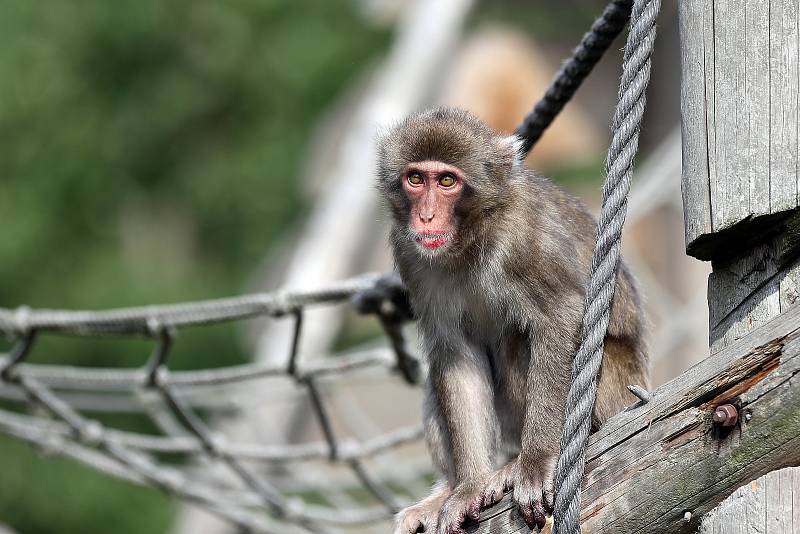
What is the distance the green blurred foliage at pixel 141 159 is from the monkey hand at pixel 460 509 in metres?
9.01

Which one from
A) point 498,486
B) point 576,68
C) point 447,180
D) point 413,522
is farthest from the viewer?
point 447,180

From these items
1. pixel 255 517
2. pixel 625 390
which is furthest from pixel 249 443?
pixel 625 390

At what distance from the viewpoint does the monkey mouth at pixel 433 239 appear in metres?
3.67

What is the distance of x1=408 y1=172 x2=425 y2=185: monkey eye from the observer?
3.78 meters

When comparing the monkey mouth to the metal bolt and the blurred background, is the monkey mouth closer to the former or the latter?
the metal bolt

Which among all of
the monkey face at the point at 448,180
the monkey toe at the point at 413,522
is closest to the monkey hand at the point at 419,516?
the monkey toe at the point at 413,522

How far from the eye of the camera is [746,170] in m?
2.42

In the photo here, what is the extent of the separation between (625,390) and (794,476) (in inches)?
51.0

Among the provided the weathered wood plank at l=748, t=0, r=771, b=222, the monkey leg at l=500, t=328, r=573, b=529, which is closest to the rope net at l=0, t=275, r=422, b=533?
the monkey leg at l=500, t=328, r=573, b=529

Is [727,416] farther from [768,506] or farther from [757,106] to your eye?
[757,106]

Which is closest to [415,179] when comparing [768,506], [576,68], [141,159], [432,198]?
[432,198]

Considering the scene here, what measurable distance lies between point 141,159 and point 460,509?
12154 millimetres

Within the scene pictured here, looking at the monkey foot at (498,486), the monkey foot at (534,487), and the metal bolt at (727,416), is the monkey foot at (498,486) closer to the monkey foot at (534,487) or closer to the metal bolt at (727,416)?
the monkey foot at (534,487)

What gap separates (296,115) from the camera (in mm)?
13539
